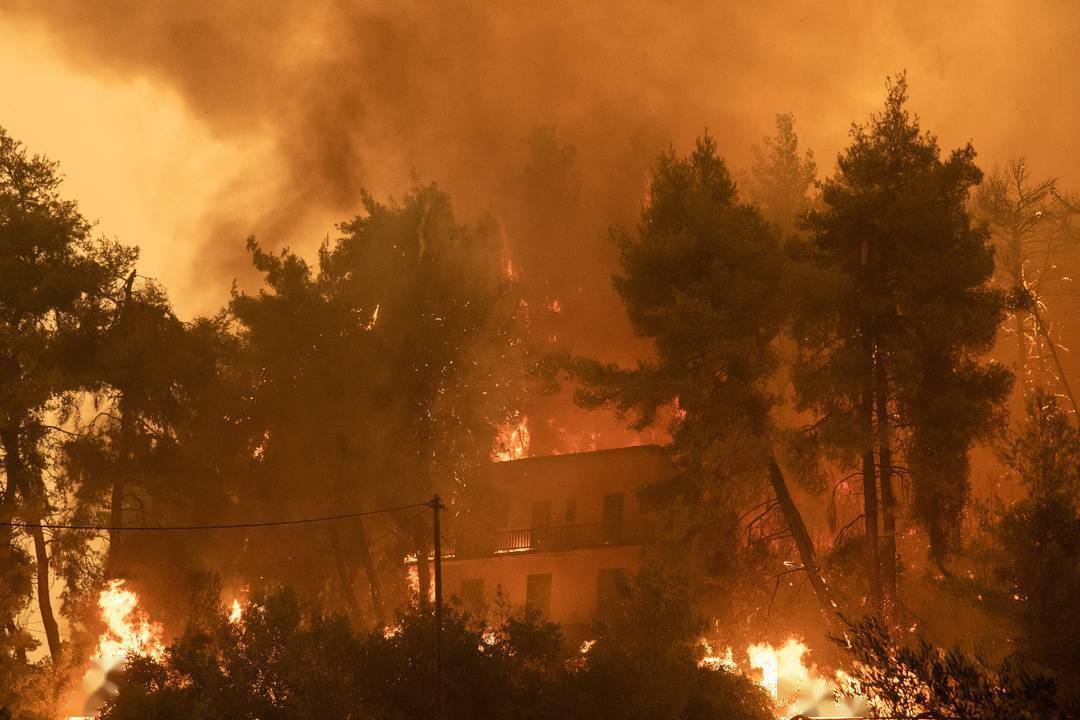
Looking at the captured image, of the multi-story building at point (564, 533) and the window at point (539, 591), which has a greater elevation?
the multi-story building at point (564, 533)

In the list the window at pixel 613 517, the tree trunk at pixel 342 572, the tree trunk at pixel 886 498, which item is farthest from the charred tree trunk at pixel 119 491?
the tree trunk at pixel 886 498

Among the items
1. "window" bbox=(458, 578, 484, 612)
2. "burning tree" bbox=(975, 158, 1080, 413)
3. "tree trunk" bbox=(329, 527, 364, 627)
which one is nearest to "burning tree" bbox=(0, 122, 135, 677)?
"tree trunk" bbox=(329, 527, 364, 627)

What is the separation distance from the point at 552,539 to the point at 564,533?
2.02 ft

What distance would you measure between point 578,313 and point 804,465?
3207 centimetres

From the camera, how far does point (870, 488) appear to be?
31312mm

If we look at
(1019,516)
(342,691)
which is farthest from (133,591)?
(1019,516)

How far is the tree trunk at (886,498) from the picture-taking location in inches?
1196

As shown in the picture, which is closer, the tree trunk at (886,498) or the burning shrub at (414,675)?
the burning shrub at (414,675)

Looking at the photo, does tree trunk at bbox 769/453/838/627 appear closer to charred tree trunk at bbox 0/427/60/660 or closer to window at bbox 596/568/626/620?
window at bbox 596/568/626/620

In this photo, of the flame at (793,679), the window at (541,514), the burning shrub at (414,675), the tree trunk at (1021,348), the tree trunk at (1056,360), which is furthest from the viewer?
the tree trunk at (1021,348)

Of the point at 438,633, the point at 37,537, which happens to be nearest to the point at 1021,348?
the point at 438,633

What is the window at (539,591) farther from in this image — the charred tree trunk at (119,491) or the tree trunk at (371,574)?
the charred tree trunk at (119,491)

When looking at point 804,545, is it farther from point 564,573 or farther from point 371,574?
point 564,573

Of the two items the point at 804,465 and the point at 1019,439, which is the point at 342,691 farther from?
the point at 1019,439
